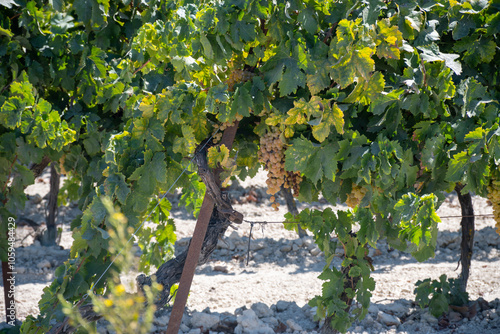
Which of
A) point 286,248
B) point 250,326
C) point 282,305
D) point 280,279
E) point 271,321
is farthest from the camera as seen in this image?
point 286,248

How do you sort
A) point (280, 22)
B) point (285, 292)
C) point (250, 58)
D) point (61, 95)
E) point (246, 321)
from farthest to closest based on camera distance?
point (285, 292) < point (246, 321) < point (61, 95) < point (250, 58) < point (280, 22)

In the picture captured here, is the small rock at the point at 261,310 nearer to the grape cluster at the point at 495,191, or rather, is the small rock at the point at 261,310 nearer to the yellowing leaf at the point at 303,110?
the grape cluster at the point at 495,191

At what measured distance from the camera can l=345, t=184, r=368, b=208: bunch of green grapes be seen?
243cm

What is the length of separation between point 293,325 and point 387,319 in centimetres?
89

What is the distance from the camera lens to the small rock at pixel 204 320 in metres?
4.20

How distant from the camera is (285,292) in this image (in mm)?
5465

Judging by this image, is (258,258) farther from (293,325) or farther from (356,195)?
(356,195)

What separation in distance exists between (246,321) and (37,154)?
83.8 inches

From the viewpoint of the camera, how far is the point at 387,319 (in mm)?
4453

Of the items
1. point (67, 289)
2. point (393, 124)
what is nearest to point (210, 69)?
point (393, 124)

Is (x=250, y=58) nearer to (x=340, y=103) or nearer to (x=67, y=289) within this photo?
(x=340, y=103)

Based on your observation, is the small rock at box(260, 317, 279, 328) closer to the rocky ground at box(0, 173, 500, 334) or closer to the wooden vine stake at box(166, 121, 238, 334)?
the rocky ground at box(0, 173, 500, 334)

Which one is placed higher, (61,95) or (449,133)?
(61,95)

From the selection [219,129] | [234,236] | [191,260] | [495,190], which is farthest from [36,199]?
[495,190]
